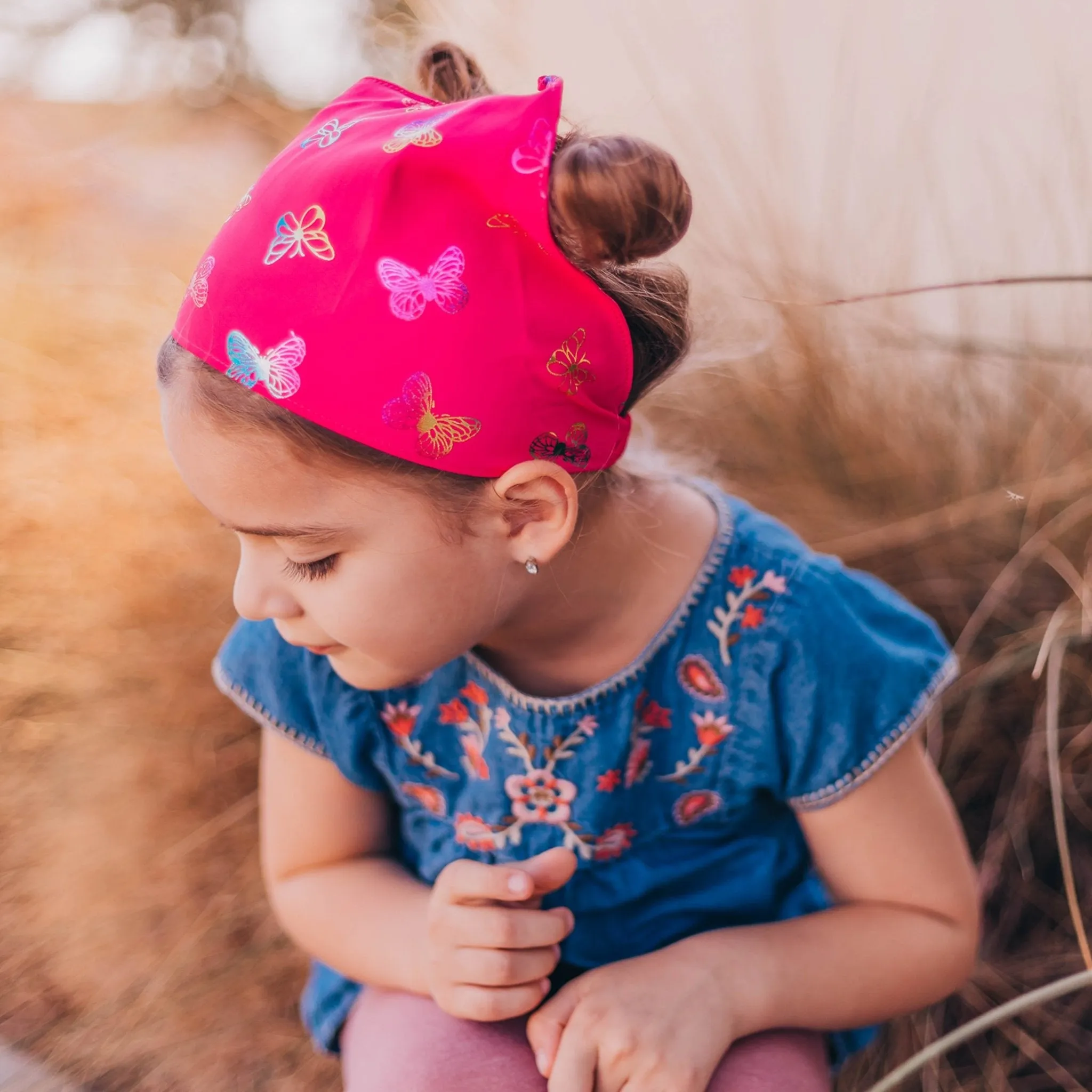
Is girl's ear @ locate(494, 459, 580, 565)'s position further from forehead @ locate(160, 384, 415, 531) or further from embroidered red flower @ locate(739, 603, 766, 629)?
embroidered red flower @ locate(739, 603, 766, 629)

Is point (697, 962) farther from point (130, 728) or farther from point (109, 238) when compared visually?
point (109, 238)

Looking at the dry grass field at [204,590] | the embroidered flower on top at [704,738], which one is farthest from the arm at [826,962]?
the dry grass field at [204,590]

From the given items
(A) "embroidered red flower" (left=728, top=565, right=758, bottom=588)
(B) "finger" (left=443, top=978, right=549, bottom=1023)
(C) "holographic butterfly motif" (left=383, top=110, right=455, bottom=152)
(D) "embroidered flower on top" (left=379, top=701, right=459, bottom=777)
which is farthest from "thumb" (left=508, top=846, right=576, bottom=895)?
(C) "holographic butterfly motif" (left=383, top=110, right=455, bottom=152)

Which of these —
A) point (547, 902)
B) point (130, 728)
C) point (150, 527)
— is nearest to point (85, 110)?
point (150, 527)

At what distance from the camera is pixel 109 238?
6.25 ft

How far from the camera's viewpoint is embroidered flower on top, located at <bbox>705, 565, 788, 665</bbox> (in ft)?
3.41

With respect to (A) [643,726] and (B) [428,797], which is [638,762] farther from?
(B) [428,797]

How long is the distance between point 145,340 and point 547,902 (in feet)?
4.05

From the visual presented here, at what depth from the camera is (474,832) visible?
1119 millimetres

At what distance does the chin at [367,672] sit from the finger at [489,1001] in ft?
0.92

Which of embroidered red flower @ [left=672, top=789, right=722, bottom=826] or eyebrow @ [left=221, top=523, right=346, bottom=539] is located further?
embroidered red flower @ [left=672, top=789, right=722, bottom=826]

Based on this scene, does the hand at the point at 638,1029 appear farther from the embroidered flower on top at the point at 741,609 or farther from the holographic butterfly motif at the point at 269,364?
the holographic butterfly motif at the point at 269,364

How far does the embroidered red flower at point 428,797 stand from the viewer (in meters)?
1.14

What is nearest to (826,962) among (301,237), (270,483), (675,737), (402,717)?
(675,737)
